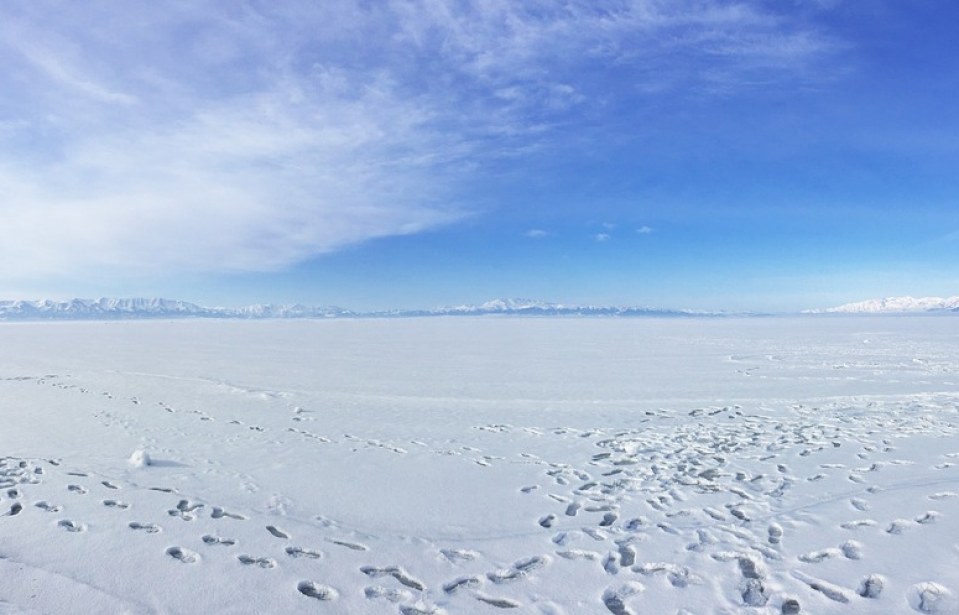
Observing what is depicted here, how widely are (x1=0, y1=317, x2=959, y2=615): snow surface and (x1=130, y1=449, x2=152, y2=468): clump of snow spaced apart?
0.11 metres

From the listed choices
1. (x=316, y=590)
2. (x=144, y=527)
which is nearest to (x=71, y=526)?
(x=144, y=527)

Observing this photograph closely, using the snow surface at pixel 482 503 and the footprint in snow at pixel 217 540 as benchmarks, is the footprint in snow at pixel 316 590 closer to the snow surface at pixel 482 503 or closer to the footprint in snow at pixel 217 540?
the snow surface at pixel 482 503

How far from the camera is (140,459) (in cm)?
859

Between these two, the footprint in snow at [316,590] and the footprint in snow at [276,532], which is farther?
the footprint in snow at [276,532]

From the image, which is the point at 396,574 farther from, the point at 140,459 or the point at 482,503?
the point at 140,459

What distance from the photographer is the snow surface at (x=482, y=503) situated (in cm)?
484

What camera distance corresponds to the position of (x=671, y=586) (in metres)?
4.93

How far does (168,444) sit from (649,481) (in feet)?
28.2

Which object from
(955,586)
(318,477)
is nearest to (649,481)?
(955,586)

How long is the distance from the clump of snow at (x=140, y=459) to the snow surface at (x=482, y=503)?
11cm

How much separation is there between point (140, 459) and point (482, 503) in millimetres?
5742

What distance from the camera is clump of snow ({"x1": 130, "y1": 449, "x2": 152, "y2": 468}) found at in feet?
27.9

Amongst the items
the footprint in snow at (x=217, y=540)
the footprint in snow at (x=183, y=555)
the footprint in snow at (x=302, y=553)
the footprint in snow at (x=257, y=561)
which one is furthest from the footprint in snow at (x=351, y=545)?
the footprint in snow at (x=183, y=555)

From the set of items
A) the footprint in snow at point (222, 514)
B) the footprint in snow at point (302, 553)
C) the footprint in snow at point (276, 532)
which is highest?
the footprint in snow at point (222, 514)
